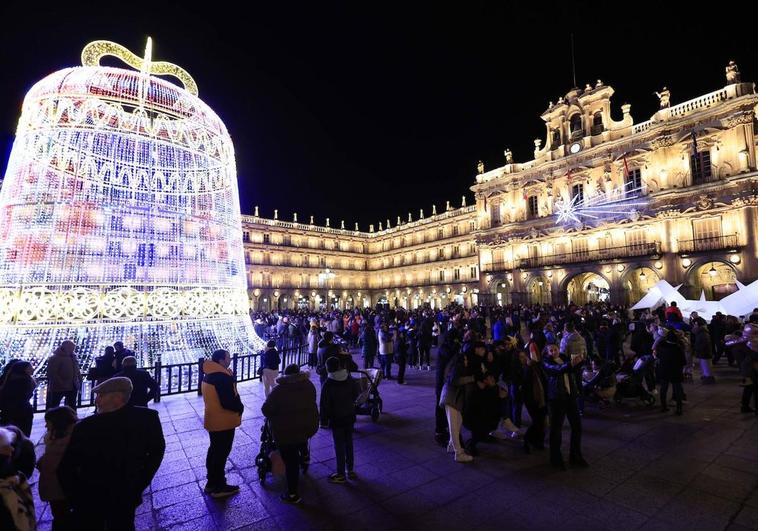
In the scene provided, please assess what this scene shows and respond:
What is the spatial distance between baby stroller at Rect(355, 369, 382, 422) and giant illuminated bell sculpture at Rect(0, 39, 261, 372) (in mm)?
4980

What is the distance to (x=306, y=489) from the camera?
4023 millimetres

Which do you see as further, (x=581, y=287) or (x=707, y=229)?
(x=581, y=287)

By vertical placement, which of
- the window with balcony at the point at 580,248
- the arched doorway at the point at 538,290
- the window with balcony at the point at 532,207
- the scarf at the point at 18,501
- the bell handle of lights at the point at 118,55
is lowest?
the scarf at the point at 18,501

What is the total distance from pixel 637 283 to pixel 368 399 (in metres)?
28.4

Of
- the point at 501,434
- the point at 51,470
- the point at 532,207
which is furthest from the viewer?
the point at 532,207

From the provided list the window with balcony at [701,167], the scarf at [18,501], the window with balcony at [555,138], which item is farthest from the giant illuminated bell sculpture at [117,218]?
the window with balcony at [555,138]

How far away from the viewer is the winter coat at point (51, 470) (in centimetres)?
262

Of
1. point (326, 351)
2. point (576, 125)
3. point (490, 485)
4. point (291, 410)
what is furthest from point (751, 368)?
point (576, 125)

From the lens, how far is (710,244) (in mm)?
22766

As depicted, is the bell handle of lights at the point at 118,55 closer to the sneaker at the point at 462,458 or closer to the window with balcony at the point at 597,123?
the sneaker at the point at 462,458

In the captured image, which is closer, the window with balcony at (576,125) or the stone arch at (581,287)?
the stone arch at (581,287)

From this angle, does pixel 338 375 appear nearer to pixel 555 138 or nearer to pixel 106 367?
pixel 106 367

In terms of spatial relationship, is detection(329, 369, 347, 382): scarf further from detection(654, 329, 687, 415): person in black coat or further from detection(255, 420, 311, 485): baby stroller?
detection(654, 329, 687, 415): person in black coat

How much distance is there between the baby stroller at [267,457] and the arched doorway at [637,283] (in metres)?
28.4
